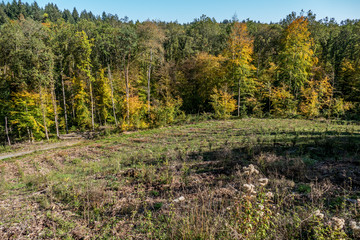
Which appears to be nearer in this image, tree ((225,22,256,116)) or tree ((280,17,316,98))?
tree ((280,17,316,98))

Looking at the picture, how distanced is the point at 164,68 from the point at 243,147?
26.6 m

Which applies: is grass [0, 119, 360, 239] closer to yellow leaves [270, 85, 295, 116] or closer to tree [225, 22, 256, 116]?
yellow leaves [270, 85, 295, 116]

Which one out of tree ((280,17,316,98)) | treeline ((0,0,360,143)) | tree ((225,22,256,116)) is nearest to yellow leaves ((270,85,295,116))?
treeline ((0,0,360,143))

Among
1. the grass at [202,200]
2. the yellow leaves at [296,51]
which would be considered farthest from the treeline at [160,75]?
the grass at [202,200]

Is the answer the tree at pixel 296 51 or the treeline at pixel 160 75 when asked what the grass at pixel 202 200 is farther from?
the tree at pixel 296 51

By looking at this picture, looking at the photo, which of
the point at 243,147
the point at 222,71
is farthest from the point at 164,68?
the point at 243,147

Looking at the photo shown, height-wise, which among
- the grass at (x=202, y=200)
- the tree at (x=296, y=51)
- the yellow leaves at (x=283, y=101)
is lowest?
the grass at (x=202, y=200)

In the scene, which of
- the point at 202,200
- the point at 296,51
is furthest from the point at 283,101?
the point at 202,200

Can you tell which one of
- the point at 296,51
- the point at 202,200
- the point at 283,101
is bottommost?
the point at 202,200

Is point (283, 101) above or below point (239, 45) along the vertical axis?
below

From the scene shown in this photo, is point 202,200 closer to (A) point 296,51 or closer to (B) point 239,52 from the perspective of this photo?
(B) point 239,52

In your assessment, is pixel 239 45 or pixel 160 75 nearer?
pixel 239 45

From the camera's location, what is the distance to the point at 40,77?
74.0ft

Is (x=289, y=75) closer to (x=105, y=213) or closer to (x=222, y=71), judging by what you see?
(x=222, y=71)
